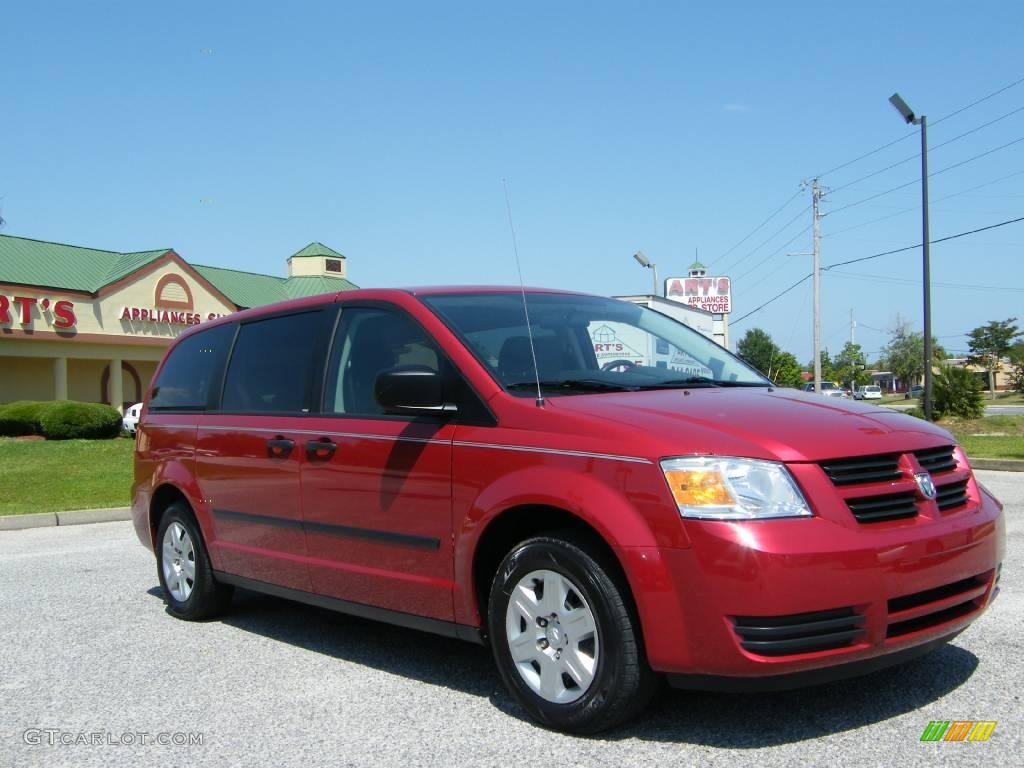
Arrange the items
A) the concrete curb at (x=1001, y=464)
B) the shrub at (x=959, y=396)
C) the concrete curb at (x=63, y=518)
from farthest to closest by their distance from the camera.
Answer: the shrub at (x=959, y=396)
the concrete curb at (x=1001, y=464)
the concrete curb at (x=63, y=518)

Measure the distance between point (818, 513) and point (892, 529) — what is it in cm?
31

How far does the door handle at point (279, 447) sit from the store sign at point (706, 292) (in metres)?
50.4

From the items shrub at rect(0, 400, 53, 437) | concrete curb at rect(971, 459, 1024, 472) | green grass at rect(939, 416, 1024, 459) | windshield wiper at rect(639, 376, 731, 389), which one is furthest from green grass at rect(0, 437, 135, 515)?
green grass at rect(939, 416, 1024, 459)

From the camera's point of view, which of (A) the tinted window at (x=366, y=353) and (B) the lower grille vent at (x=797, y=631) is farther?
(A) the tinted window at (x=366, y=353)

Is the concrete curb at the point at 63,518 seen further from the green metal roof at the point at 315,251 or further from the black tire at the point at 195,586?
the green metal roof at the point at 315,251

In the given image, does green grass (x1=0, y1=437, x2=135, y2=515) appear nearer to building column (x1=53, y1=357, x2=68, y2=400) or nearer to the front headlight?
building column (x1=53, y1=357, x2=68, y2=400)

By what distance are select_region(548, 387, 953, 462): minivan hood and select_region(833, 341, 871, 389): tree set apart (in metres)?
106

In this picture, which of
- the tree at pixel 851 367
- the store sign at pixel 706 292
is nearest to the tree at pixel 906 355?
the tree at pixel 851 367

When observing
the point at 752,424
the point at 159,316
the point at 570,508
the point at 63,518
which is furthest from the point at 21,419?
the point at 752,424

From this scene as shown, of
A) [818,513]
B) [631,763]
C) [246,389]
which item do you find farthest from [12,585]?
[818,513]

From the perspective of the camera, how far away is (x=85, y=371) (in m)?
40.1

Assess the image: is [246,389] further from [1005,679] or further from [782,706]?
[1005,679]

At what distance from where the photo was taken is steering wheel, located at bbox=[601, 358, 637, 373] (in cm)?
464

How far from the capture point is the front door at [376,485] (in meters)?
4.29
